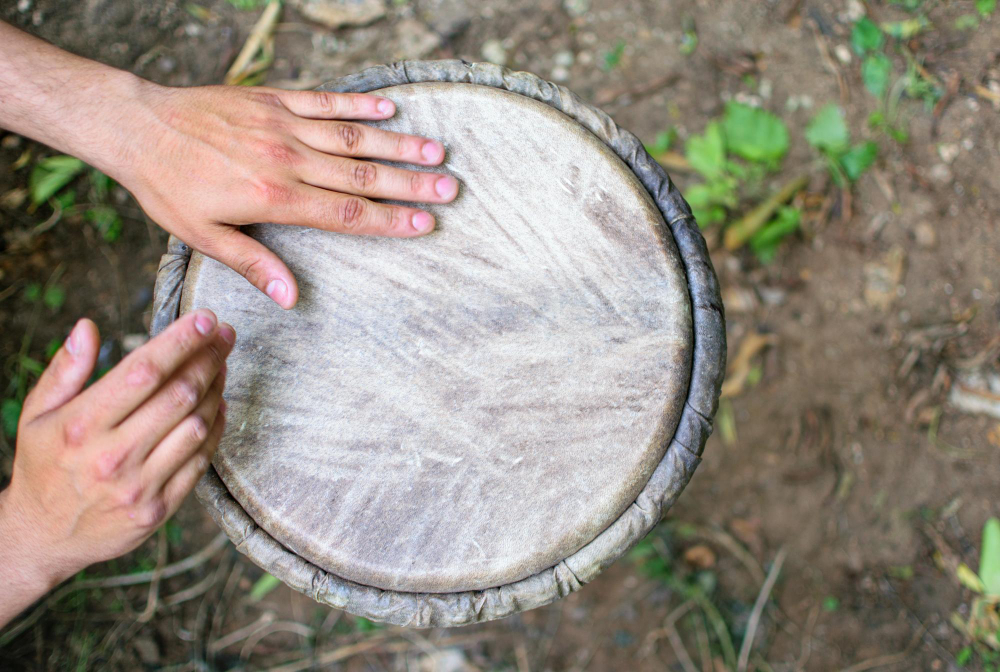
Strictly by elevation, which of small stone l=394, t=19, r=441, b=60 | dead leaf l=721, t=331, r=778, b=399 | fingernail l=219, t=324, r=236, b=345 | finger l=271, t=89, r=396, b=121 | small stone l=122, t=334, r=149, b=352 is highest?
finger l=271, t=89, r=396, b=121

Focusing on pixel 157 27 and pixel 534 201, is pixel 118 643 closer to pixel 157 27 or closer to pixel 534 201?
pixel 534 201

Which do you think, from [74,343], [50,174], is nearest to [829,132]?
[74,343]

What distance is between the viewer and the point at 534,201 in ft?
4.55

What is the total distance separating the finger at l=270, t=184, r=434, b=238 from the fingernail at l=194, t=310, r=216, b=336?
282 mm

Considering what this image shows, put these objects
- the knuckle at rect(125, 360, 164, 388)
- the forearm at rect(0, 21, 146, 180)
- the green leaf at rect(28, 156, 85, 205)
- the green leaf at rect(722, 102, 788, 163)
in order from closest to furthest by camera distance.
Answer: the knuckle at rect(125, 360, 164, 388) → the forearm at rect(0, 21, 146, 180) → the green leaf at rect(28, 156, 85, 205) → the green leaf at rect(722, 102, 788, 163)

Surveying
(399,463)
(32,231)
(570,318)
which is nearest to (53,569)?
(399,463)

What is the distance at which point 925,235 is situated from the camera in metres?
2.57

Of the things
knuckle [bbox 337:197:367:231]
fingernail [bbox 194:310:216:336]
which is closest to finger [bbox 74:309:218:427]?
fingernail [bbox 194:310:216:336]

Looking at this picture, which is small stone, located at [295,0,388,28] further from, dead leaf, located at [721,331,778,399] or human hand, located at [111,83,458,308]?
dead leaf, located at [721,331,778,399]

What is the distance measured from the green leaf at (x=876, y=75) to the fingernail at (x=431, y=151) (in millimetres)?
2206

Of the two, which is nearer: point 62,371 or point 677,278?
point 62,371

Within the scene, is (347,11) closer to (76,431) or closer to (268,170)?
(268,170)

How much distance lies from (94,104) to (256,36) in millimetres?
1323

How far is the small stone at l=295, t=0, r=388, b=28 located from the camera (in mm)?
2574
